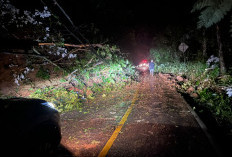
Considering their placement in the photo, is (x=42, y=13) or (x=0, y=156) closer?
(x=0, y=156)

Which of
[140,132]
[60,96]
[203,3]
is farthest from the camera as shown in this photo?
[60,96]

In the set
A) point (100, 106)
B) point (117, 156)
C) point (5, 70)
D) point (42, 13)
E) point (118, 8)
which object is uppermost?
point (118, 8)

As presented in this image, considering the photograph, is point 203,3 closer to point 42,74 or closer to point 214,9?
point 214,9

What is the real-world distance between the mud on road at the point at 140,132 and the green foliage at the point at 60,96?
3.59ft

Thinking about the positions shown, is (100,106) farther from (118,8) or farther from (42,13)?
(118,8)

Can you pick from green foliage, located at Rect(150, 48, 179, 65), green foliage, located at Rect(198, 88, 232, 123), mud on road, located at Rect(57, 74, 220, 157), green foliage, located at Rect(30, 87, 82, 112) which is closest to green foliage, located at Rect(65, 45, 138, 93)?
green foliage, located at Rect(30, 87, 82, 112)

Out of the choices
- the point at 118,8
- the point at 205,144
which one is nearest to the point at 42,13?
the point at 205,144

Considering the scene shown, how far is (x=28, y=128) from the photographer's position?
2.56 metres

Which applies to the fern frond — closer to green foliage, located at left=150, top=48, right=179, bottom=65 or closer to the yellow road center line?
the yellow road center line

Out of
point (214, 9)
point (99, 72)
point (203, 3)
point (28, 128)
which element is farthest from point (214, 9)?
point (99, 72)

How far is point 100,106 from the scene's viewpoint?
6.34m

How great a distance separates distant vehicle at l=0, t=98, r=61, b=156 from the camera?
230cm

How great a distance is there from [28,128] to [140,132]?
2575 mm

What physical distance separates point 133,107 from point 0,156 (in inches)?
173
